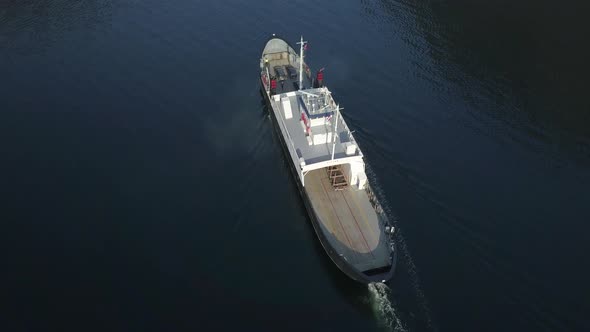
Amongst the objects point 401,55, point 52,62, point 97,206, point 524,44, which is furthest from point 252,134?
point 524,44

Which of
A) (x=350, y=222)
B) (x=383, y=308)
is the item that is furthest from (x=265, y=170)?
(x=383, y=308)

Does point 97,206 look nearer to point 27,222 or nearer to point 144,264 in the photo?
point 27,222

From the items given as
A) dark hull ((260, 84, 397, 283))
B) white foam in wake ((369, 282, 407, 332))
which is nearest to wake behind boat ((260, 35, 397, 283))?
dark hull ((260, 84, 397, 283))

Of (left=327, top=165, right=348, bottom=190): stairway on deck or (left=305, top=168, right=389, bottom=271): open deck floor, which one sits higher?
(left=327, top=165, right=348, bottom=190): stairway on deck

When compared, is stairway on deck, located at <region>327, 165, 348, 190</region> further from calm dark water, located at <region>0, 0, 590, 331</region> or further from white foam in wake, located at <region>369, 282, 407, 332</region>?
white foam in wake, located at <region>369, 282, 407, 332</region>

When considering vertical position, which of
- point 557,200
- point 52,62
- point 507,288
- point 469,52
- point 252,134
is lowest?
point 507,288

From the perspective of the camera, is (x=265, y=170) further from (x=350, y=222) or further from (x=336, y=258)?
(x=336, y=258)
